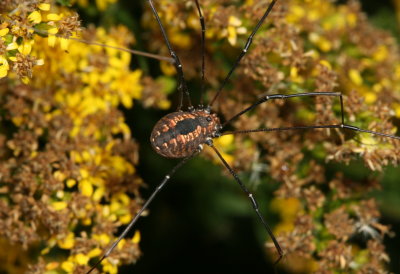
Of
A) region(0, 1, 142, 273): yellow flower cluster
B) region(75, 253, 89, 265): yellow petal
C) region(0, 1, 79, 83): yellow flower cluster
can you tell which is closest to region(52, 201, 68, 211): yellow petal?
region(0, 1, 142, 273): yellow flower cluster

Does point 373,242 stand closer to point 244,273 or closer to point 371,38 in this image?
point 244,273

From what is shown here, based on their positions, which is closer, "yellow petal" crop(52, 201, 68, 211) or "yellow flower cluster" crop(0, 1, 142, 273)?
"yellow flower cluster" crop(0, 1, 142, 273)

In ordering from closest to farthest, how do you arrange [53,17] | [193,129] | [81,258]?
[53,17] → [81,258] → [193,129]

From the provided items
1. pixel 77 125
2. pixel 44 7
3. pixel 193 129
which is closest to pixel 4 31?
pixel 44 7

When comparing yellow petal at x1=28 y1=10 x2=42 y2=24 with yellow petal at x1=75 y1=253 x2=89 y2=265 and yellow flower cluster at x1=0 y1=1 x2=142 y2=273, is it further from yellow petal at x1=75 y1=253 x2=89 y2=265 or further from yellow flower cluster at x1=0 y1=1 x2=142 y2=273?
yellow petal at x1=75 y1=253 x2=89 y2=265

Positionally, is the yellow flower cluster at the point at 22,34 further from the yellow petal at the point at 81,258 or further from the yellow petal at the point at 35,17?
the yellow petal at the point at 81,258

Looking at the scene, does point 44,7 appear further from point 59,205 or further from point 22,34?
point 59,205

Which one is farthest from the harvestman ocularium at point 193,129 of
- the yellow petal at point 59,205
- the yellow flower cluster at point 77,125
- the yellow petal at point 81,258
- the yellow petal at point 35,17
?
the yellow petal at point 35,17

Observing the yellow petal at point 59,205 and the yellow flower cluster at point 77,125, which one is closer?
the yellow flower cluster at point 77,125

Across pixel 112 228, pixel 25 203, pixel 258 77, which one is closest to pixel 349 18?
pixel 258 77

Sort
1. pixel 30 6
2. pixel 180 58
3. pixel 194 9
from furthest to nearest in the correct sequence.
Result: pixel 180 58 → pixel 194 9 → pixel 30 6

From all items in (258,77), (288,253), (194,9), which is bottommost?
(288,253)
